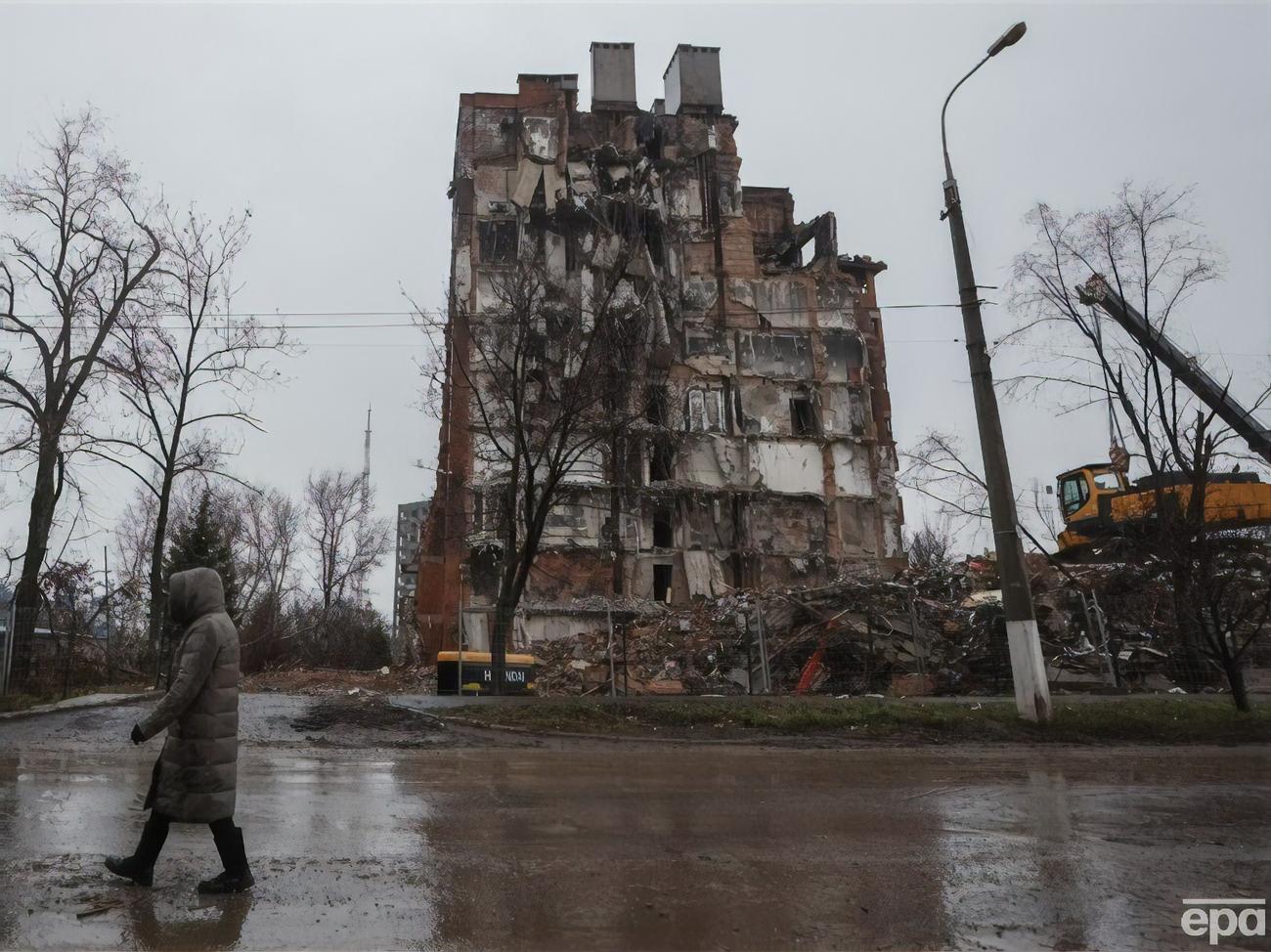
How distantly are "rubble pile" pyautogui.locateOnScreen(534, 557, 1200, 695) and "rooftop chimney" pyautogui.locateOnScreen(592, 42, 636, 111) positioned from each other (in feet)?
101

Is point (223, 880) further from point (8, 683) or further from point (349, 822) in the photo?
point (8, 683)

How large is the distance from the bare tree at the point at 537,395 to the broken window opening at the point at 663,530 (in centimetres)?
249

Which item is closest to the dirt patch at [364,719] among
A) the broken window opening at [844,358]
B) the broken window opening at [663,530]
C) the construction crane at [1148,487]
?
the construction crane at [1148,487]

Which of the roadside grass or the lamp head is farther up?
the lamp head

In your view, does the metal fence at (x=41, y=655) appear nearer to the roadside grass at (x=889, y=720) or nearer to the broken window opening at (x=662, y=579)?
the roadside grass at (x=889, y=720)

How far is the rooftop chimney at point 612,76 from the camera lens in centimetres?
4719

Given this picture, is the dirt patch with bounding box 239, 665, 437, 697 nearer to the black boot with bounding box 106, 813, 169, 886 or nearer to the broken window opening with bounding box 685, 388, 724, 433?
the black boot with bounding box 106, 813, 169, 886

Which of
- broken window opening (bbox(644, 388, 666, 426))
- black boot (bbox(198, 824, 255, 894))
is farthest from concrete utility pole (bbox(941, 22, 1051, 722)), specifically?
broken window opening (bbox(644, 388, 666, 426))

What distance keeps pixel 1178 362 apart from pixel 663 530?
906 inches

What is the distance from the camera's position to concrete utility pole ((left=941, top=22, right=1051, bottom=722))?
14.0m

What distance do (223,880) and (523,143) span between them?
1667 inches

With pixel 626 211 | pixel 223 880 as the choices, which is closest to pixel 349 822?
pixel 223 880

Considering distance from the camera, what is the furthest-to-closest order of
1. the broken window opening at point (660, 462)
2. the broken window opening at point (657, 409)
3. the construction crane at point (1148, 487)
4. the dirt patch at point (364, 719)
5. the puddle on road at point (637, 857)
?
the broken window opening at point (660, 462) → the broken window opening at point (657, 409) → the construction crane at point (1148, 487) → the dirt patch at point (364, 719) → the puddle on road at point (637, 857)

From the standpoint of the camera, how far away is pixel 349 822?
283 inches
